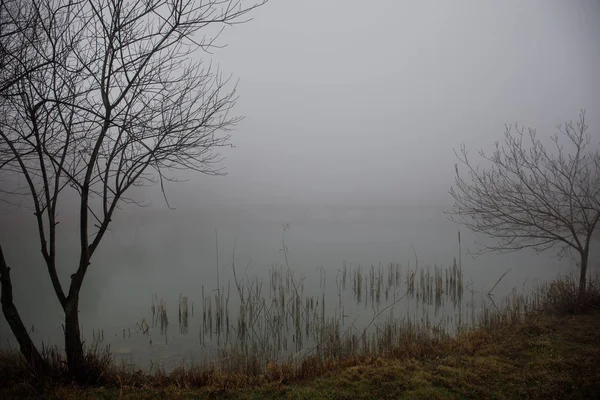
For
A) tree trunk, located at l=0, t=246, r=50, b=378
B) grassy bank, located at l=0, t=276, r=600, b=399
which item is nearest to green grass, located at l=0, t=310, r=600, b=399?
grassy bank, located at l=0, t=276, r=600, b=399

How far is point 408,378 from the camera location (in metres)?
3.35

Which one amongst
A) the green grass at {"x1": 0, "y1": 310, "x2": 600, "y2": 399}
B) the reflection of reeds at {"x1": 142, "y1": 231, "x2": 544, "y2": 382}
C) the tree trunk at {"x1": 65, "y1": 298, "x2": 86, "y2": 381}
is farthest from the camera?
the reflection of reeds at {"x1": 142, "y1": 231, "x2": 544, "y2": 382}

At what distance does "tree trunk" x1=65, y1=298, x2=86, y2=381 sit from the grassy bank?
170 mm

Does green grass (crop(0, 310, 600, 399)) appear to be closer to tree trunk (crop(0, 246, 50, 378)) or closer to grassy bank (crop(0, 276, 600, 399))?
grassy bank (crop(0, 276, 600, 399))

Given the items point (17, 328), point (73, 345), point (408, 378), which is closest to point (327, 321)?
point (408, 378)

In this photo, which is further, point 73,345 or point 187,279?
point 187,279

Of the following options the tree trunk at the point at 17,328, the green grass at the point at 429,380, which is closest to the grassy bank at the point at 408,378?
the green grass at the point at 429,380

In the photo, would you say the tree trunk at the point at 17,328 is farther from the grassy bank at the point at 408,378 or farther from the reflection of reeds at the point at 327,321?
the reflection of reeds at the point at 327,321

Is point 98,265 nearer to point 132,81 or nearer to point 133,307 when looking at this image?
point 133,307

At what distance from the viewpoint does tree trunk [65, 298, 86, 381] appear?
134 inches

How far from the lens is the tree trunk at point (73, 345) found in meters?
3.39

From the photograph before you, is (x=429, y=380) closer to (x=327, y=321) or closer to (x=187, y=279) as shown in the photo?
(x=327, y=321)

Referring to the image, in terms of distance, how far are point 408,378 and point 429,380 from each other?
228 millimetres

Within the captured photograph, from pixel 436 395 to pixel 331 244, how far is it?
20442 millimetres
